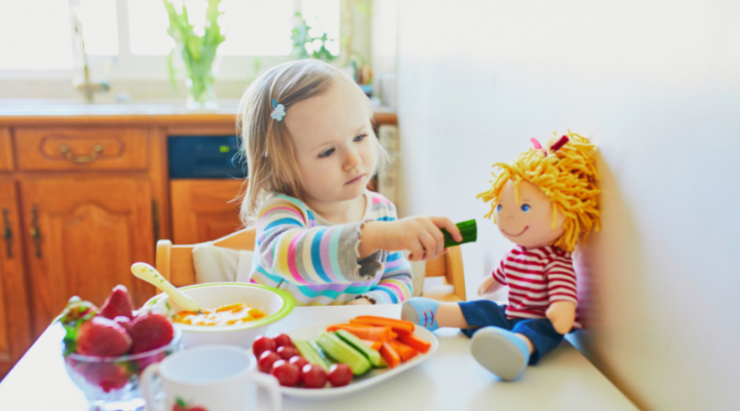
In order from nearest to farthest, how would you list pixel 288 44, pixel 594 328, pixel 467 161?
pixel 594 328 < pixel 467 161 < pixel 288 44

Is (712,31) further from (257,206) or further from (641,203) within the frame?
(257,206)

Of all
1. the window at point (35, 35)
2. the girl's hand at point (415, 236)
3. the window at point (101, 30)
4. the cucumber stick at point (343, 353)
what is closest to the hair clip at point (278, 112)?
the girl's hand at point (415, 236)

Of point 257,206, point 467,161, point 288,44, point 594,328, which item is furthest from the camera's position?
point 288,44

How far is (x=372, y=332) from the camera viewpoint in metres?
0.58

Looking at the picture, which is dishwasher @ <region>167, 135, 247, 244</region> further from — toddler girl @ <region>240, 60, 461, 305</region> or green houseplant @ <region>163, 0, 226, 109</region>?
toddler girl @ <region>240, 60, 461, 305</region>

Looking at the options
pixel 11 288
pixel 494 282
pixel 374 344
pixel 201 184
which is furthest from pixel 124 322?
pixel 11 288

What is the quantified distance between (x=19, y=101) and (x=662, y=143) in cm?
252

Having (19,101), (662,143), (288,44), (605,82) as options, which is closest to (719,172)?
(662,143)

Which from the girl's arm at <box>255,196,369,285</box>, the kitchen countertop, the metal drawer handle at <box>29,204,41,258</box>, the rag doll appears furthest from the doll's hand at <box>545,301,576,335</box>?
the metal drawer handle at <box>29,204,41,258</box>

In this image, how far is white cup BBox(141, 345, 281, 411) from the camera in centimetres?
40

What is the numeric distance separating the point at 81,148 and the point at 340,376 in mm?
1596

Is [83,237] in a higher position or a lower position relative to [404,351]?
lower

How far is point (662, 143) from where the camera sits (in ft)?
1.62

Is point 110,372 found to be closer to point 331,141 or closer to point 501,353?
point 501,353
